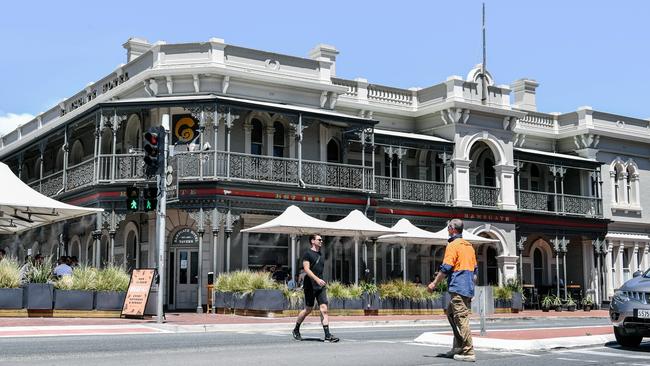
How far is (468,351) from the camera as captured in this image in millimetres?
9883

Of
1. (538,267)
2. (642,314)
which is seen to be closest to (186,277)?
(538,267)

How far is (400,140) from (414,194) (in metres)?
2.39

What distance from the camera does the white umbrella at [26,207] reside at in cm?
2019

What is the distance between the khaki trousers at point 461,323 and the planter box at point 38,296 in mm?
11113

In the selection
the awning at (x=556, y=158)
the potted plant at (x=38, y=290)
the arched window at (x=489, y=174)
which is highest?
the awning at (x=556, y=158)

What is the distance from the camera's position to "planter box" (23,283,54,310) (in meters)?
17.8

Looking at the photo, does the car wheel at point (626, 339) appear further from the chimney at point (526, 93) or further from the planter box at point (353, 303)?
the chimney at point (526, 93)

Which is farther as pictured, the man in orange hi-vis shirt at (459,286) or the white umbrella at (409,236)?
the white umbrella at (409,236)

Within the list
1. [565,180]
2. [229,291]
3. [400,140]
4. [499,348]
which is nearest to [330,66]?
[400,140]

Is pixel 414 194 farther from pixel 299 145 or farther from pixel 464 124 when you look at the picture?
pixel 299 145

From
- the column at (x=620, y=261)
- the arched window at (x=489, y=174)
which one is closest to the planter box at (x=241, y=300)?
the arched window at (x=489, y=174)

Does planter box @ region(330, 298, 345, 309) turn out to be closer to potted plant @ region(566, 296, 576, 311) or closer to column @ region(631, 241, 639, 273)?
potted plant @ region(566, 296, 576, 311)

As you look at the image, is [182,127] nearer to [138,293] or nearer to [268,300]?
[268,300]

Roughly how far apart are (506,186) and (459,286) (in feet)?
81.0
